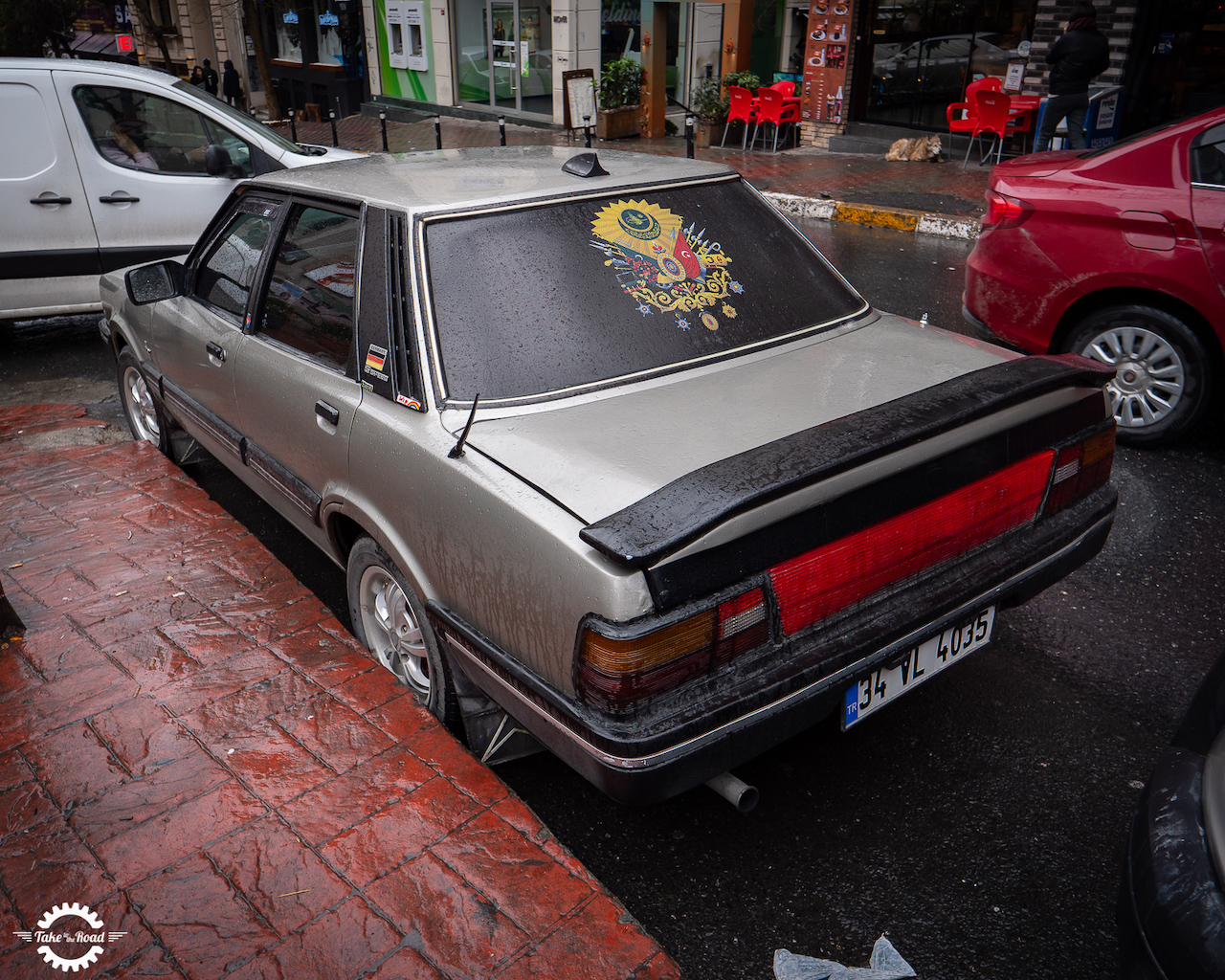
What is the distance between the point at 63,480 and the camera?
4.62m

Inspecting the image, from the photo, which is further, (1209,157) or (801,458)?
(1209,157)

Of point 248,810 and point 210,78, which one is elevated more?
point 210,78

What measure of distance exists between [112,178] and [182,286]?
11.5 ft

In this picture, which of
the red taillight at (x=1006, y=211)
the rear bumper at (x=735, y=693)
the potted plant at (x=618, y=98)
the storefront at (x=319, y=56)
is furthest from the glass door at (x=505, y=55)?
the rear bumper at (x=735, y=693)

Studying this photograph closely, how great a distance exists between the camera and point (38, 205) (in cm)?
672

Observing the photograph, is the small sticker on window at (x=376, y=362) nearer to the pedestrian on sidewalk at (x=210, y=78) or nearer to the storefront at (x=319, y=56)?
the storefront at (x=319, y=56)

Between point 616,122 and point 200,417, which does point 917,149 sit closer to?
point 616,122

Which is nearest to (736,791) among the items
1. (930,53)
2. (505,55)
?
(930,53)

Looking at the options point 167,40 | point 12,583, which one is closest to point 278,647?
point 12,583

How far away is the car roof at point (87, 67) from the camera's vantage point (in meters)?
6.69

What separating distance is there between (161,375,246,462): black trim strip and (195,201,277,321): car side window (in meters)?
0.45

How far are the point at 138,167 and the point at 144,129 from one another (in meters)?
0.30

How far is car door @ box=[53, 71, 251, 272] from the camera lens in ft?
22.4

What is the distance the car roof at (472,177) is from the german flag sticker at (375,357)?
444mm
